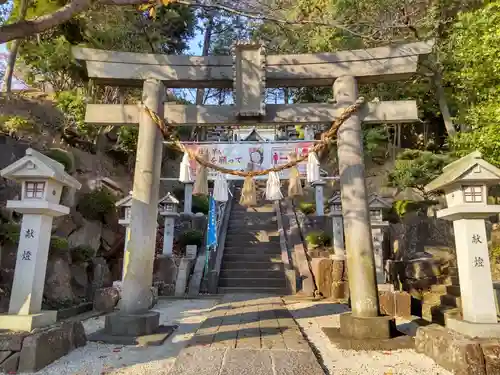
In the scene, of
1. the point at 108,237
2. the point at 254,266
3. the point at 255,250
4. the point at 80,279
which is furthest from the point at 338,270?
the point at 108,237

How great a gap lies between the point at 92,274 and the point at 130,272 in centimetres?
666

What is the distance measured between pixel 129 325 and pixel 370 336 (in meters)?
3.66

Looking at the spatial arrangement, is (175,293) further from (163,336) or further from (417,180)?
(417,180)

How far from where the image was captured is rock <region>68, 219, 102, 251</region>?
1252 cm

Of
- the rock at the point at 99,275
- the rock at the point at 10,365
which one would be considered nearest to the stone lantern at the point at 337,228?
the rock at the point at 99,275

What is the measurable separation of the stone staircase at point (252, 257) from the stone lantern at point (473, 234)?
23.4ft

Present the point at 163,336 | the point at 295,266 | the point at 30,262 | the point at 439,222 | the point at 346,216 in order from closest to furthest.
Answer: the point at 30,262 < the point at 163,336 < the point at 346,216 < the point at 295,266 < the point at 439,222

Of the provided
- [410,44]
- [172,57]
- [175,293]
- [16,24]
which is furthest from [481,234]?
[175,293]

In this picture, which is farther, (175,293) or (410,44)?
(175,293)

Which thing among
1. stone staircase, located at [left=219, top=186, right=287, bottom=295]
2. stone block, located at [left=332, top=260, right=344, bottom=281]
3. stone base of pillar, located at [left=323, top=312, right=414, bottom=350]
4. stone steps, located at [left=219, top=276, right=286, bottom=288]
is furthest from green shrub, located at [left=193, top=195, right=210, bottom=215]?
stone base of pillar, located at [left=323, top=312, right=414, bottom=350]

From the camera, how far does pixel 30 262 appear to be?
480 cm

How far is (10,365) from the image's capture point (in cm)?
405

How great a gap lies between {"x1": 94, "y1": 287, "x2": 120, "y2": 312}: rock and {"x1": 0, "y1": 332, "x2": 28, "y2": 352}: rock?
4.31 m

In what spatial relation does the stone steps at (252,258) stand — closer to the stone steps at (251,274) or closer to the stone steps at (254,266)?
the stone steps at (254,266)
